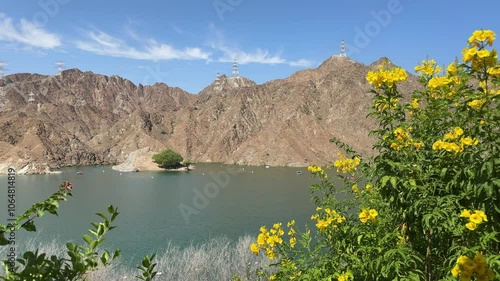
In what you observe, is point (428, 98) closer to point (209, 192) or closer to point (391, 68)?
point (391, 68)

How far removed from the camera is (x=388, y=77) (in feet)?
10.6

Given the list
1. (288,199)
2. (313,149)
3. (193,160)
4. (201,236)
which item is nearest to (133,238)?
(201,236)

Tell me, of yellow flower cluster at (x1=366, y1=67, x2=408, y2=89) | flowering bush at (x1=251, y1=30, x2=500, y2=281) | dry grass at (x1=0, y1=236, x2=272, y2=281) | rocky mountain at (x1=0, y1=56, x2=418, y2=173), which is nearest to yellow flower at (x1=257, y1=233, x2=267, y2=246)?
flowering bush at (x1=251, y1=30, x2=500, y2=281)

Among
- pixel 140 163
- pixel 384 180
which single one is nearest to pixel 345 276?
pixel 384 180

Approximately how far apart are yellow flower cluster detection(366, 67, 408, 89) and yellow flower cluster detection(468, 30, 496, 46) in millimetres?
696

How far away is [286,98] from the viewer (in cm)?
16875

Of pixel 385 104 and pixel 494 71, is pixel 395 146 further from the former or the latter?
pixel 494 71

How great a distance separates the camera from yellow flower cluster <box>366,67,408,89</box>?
3.21 m

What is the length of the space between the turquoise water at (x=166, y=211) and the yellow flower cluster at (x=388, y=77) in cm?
2184

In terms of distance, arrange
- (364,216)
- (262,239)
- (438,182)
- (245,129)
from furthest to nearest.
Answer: (245,129) → (262,239) → (364,216) → (438,182)

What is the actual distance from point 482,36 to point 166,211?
4171 cm

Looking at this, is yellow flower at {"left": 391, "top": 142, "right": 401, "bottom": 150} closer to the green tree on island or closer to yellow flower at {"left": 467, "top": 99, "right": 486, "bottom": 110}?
yellow flower at {"left": 467, "top": 99, "right": 486, "bottom": 110}

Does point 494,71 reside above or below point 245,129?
below

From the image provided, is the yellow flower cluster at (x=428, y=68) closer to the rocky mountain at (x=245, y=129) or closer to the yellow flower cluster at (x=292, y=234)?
the yellow flower cluster at (x=292, y=234)
